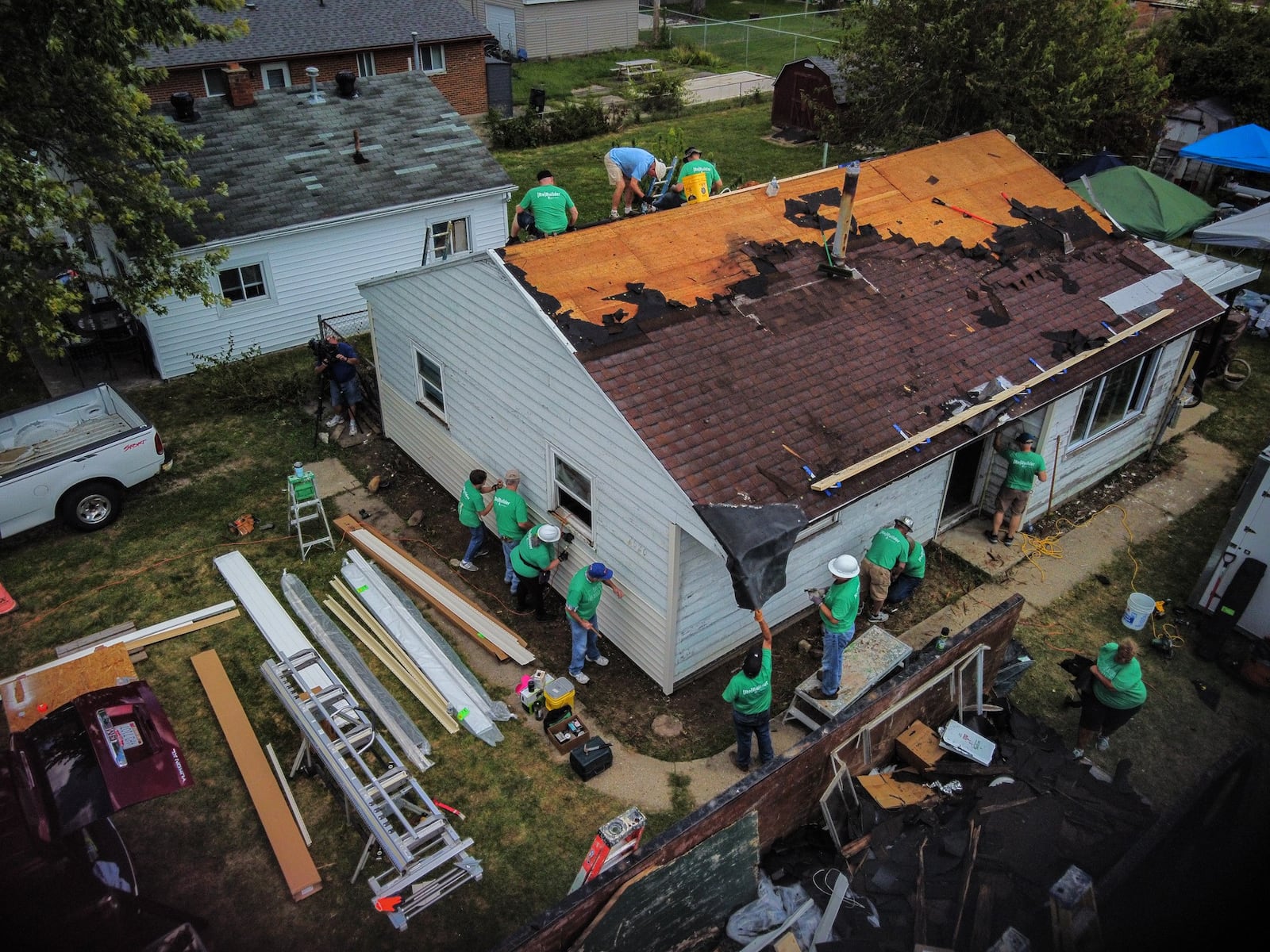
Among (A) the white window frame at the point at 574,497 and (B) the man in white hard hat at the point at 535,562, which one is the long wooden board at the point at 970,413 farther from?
(B) the man in white hard hat at the point at 535,562

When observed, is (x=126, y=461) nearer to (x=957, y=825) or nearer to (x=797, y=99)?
(x=957, y=825)

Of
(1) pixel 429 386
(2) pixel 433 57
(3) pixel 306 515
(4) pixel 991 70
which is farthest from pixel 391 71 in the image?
(3) pixel 306 515

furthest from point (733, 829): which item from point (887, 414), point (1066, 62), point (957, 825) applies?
point (1066, 62)

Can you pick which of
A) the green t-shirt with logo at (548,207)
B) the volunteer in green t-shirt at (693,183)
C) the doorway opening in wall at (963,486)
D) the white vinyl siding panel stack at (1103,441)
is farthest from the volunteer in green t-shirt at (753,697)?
the volunteer in green t-shirt at (693,183)

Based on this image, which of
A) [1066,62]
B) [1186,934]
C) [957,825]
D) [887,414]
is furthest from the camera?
[1066,62]

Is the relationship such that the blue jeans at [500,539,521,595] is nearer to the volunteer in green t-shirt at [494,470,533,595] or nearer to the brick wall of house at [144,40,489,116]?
the volunteer in green t-shirt at [494,470,533,595]

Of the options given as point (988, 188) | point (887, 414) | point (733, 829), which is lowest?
point (733, 829)

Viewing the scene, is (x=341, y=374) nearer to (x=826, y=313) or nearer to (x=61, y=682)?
(x=61, y=682)

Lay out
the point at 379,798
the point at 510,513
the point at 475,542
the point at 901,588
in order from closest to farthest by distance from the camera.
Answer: the point at 379,798 → the point at 510,513 → the point at 901,588 → the point at 475,542
